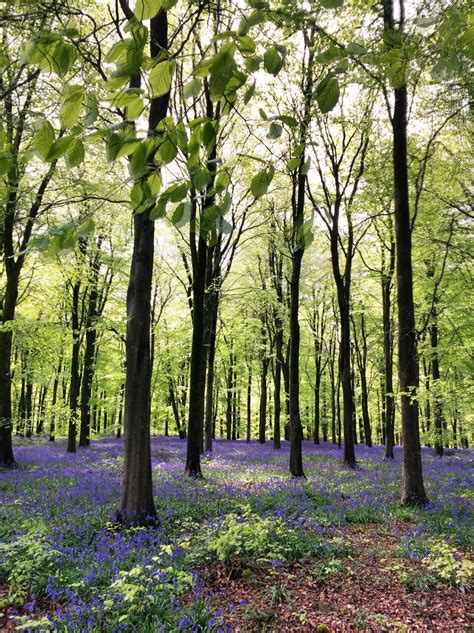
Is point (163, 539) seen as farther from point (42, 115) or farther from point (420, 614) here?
point (42, 115)

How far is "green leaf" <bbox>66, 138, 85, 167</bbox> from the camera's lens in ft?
3.95

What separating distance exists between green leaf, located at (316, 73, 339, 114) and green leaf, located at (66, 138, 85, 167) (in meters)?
0.74

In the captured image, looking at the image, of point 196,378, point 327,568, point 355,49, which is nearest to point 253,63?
point 355,49

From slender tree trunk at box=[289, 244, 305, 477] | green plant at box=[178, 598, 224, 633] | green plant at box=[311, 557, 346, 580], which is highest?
slender tree trunk at box=[289, 244, 305, 477]

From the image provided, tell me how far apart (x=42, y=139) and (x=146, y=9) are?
0.45m

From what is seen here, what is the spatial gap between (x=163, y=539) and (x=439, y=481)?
987 centimetres

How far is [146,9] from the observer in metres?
1.11

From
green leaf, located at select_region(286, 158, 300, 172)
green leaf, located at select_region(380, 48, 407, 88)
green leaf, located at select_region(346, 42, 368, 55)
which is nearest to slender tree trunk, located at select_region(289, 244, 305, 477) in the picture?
green leaf, located at select_region(380, 48, 407, 88)

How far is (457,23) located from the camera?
1464mm

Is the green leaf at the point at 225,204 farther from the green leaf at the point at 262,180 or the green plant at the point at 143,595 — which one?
the green plant at the point at 143,595

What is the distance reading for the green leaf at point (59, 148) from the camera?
1.13m

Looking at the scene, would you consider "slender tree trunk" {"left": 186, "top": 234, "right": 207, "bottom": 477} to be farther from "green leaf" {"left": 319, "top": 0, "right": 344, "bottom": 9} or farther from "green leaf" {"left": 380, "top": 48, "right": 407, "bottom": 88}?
"green leaf" {"left": 319, "top": 0, "right": 344, "bottom": 9}

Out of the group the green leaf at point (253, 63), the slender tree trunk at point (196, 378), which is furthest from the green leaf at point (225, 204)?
the slender tree trunk at point (196, 378)

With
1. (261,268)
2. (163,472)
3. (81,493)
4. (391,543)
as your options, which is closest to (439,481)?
(391,543)
